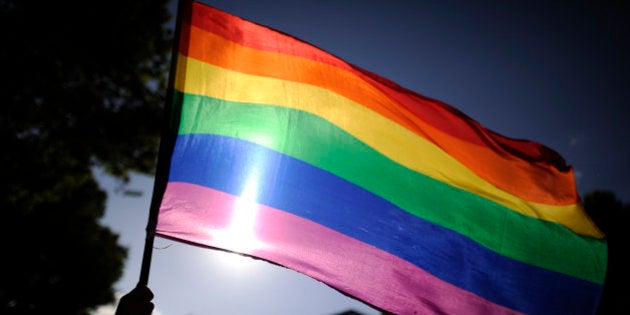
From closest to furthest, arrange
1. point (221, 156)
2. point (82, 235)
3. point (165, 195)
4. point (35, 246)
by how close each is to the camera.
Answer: point (165, 195)
point (221, 156)
point (35, 246)
point (82, 235)

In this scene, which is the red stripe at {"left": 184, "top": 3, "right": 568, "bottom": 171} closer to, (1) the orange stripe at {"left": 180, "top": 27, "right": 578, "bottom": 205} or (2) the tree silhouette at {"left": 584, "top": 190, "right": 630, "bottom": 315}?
(1) the orange stripe at {"left": 180, "top": 27, "right": 578, "bottom": 205}

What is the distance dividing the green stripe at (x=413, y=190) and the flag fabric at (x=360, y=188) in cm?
1

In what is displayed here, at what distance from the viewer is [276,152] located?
2840 mm

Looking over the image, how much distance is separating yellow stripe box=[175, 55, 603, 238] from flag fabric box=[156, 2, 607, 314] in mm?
12

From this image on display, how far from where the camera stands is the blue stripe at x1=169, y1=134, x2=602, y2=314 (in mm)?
2689

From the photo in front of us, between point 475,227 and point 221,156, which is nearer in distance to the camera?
point 221,156

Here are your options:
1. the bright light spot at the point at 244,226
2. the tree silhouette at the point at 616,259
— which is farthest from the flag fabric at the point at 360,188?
Answer: the tree silhouette at the point at 616,259

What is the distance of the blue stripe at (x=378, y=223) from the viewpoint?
269 cm

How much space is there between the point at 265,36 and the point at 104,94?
27.6 feet

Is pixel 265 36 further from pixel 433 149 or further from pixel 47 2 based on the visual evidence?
pixel 47 2

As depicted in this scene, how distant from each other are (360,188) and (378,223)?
36 cm

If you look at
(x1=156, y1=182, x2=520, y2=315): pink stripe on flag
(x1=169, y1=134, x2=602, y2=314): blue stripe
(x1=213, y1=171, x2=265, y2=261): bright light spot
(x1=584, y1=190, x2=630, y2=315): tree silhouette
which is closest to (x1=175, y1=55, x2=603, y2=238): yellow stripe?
(x1=169, y1=134, x2=602, y2=314): blue stripe

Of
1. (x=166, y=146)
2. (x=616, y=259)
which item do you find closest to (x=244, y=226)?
(x=166, y=146)

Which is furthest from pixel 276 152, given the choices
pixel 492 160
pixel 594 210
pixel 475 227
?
pixel 594 210
